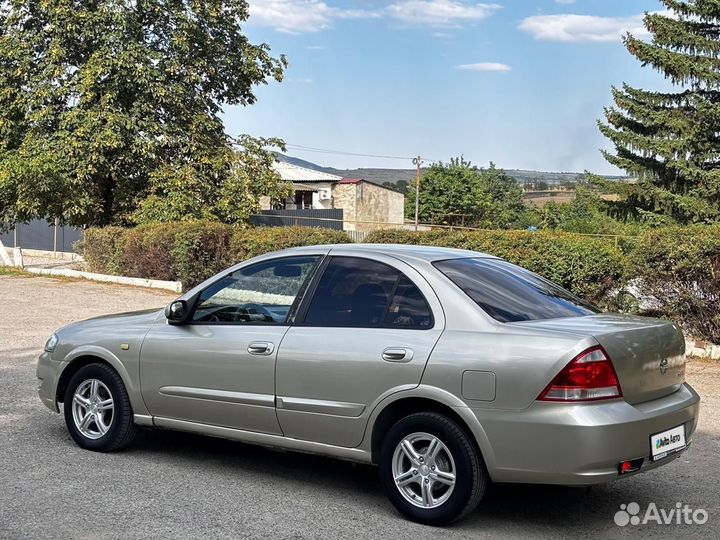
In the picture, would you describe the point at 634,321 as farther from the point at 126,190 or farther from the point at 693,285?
the point at 126,190

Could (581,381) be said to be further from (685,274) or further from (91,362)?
(685,274)

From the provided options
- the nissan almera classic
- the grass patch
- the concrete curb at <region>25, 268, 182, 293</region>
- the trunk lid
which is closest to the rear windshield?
the nissan almera classic

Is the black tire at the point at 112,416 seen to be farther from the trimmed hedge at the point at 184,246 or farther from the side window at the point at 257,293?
the trimmed hedge at the point at 184,246

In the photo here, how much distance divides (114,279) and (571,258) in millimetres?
12912

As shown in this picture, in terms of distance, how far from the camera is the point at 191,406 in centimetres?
591

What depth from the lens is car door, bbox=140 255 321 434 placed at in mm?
5578

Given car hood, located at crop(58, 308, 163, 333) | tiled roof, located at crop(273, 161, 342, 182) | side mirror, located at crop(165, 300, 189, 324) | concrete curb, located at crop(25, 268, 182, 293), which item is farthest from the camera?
tiled roof, located at crop(273, 161, 342, 182)

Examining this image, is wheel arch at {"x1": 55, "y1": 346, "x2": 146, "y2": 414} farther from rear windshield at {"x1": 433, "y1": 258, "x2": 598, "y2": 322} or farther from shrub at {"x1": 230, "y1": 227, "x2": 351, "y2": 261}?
shrub at {"x1": 230, "y1": 227, "x2": 351, "y2": 261}

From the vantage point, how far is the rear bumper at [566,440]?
4.45 metres

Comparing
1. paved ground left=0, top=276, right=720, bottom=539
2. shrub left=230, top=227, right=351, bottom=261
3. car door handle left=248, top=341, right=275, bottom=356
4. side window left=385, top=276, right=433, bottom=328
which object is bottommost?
paved ground left=0, top=276, right=720, bottom=539

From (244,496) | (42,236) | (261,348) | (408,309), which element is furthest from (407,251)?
(42,236)

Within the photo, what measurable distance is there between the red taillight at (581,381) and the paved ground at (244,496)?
865 millimetres

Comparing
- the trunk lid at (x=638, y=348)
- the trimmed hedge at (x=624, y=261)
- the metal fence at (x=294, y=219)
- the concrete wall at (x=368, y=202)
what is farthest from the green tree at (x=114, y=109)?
the concrete wall at (x=368, y=202)

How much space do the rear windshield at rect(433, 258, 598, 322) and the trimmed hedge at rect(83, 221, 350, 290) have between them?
1067 cm
